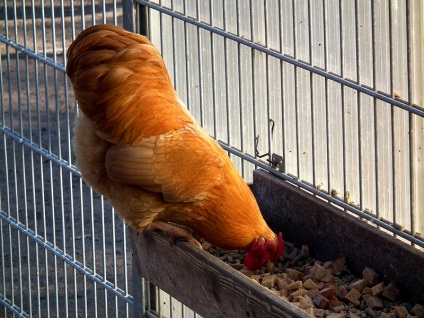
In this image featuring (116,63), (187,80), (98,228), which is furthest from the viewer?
(98,228)

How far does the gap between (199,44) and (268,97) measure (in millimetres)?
368

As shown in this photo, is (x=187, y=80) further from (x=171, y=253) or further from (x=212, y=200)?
(x=171, y=253)

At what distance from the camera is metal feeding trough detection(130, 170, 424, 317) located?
2.44 m

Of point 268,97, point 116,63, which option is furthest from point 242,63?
point 116,63

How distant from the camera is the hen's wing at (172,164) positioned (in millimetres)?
3152

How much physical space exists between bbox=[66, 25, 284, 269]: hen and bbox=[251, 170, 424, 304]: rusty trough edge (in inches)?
3.2

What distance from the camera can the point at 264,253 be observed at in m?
3.11

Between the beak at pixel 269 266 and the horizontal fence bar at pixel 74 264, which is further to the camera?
the horizontal fence bar at pixel 74 264

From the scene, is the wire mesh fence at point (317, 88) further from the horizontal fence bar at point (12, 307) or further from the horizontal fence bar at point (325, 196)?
the horizontal fence bar at point (12, 307)

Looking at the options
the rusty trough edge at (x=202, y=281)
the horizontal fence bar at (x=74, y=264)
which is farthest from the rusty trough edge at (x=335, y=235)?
the horizontal fence bar at (x=74, y=264)

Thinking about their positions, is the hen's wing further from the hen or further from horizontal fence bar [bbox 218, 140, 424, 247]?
horizontal fence bar [bbox 218, 140, 424, 247]

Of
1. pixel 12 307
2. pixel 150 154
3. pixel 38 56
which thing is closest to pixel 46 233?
pixel 12 307

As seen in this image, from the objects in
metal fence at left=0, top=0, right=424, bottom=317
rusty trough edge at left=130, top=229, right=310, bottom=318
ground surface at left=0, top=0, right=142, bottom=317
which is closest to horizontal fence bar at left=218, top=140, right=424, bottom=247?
metal fence at left=0, top=0, right=424, bottom=317

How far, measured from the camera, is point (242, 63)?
333cm
